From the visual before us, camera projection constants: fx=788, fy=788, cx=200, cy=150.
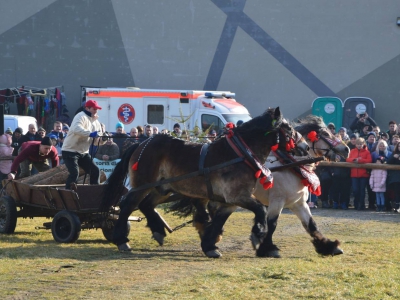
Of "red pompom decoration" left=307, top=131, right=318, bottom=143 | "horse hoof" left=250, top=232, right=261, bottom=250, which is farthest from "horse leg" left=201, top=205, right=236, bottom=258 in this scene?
"red pompom decoration" left=307, top=131, right=318, bottom=143

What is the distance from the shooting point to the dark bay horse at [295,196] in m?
10.2

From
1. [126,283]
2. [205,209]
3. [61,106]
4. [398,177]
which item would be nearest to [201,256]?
[205,209]

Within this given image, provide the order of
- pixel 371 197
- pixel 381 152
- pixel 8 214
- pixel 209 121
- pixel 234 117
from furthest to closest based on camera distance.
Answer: pixel 209 121 < pixel 234 117 < pixel 381 152 < pixel 371 197 < pixel 8 214

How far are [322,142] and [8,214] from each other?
4.93m

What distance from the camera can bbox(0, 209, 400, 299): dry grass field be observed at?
293 inches

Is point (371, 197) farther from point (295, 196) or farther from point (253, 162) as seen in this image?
point (253, 162)

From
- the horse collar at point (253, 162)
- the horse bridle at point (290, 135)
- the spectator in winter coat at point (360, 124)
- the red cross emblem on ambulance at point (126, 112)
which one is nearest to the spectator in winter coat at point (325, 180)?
the spectator in winter coat at point (360, 124)

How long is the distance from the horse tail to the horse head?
242cm

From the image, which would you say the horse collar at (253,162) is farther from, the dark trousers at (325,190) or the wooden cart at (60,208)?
the dark trousers at (325,190)

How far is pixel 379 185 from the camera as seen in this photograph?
56.3 feet

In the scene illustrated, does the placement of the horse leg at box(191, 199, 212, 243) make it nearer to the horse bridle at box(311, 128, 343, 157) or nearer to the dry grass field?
the dry grass field

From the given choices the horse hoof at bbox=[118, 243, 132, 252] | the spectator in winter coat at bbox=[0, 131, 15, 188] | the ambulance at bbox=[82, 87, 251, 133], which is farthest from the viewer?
the ambulance at bbox=[82, 87, 251, 133]

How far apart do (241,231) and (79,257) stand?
12.7 feet

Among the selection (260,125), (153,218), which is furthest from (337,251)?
(153,218)
